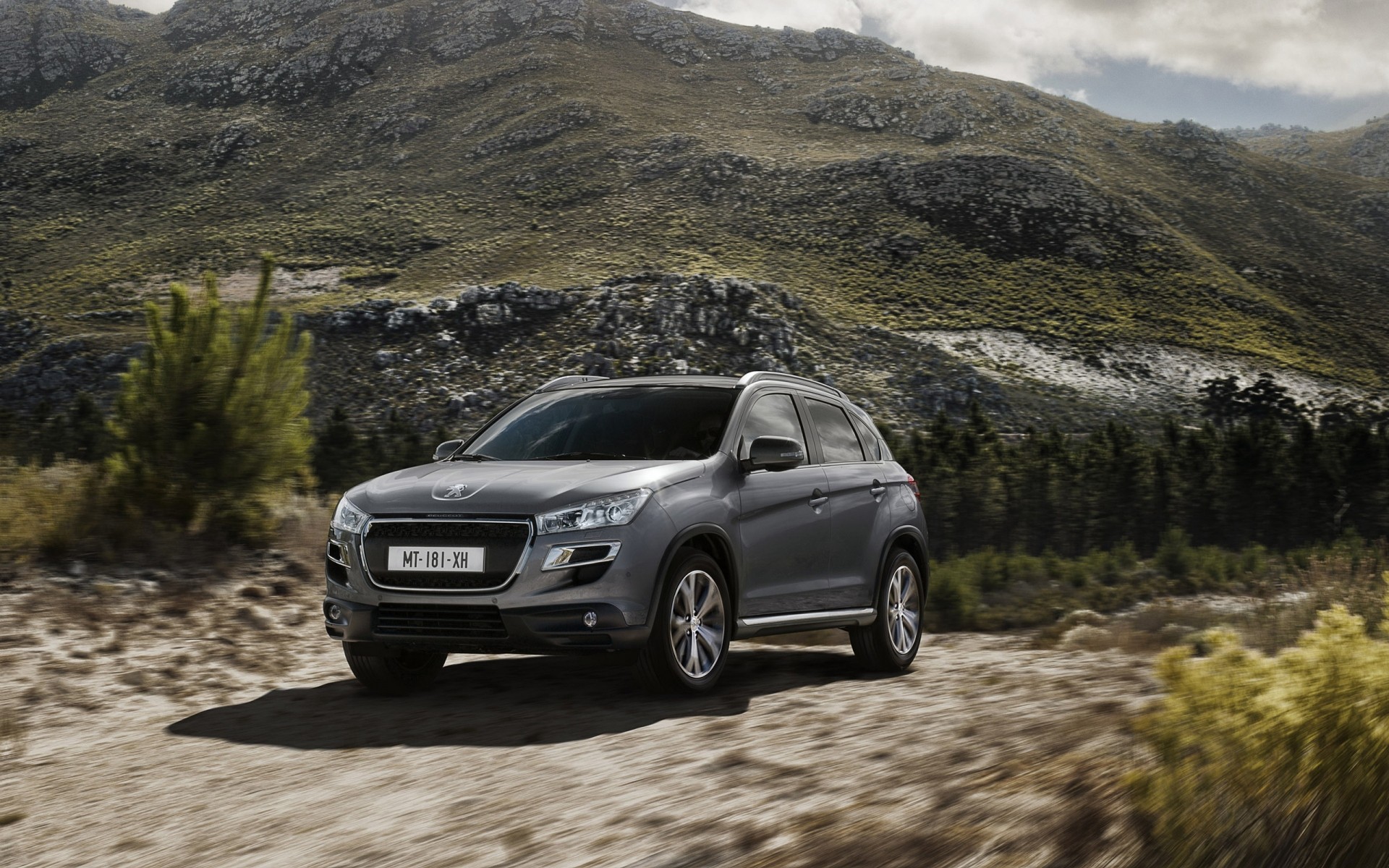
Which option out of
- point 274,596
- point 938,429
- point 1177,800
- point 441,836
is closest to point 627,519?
point 441,836

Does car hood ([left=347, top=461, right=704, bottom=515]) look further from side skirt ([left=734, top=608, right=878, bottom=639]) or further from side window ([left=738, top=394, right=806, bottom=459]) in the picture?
side skirt ([left=734, top=608, right=878, bottom=639])

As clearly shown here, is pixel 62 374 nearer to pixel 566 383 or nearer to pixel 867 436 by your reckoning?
pixel 566 383

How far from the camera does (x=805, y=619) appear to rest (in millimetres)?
7398

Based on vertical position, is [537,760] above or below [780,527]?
below

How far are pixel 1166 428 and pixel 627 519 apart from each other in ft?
172

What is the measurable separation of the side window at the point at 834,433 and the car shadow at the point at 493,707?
1396 millimetres

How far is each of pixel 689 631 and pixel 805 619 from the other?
1069 mm

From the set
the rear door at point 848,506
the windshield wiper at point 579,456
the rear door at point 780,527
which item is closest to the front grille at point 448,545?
the windshield wiper at point 579,456

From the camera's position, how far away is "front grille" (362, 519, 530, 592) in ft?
20.0

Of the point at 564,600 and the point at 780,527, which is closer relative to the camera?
the point at 564,600

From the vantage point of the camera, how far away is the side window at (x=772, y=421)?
7348 mm

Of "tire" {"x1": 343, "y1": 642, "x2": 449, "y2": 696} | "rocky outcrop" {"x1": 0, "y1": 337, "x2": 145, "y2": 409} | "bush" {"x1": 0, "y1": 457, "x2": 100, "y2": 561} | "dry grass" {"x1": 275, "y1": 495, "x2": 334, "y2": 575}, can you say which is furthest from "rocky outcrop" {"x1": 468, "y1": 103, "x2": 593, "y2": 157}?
"tire" {"x1": 343, "y1": 642, "x2": 449, "y2": 696}

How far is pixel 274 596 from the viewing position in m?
10.4

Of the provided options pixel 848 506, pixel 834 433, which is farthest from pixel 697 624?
pixel 834 433
